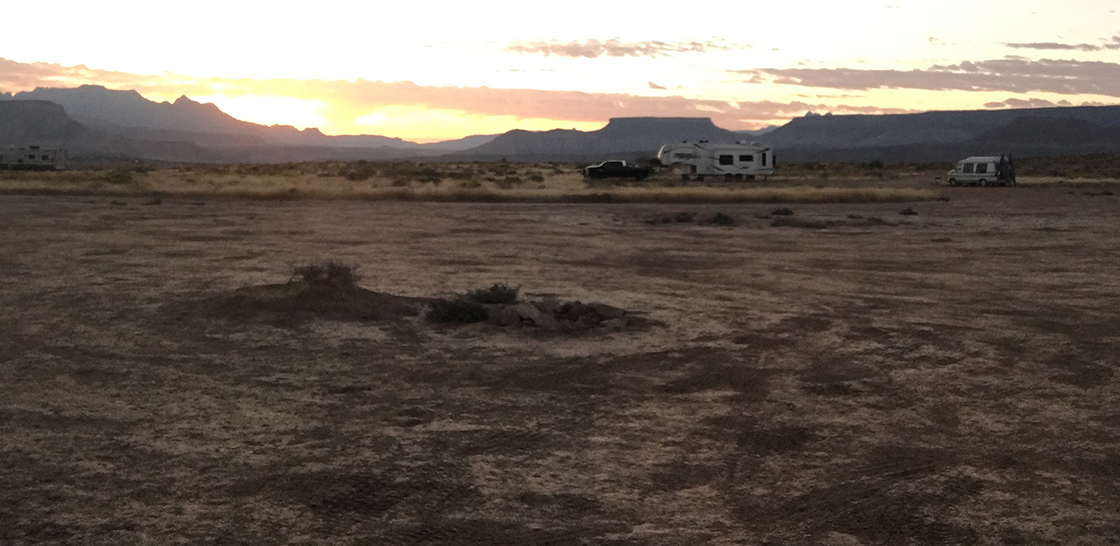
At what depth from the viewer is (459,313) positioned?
1096 cm

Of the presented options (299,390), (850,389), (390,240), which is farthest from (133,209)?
(850,389)

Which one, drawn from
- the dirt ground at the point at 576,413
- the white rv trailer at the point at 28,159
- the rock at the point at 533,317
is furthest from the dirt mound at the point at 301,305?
the white rv trailer at the point at 28,159

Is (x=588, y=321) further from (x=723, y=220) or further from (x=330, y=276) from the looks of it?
(x=723, y=220)

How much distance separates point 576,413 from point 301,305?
17.2 feet

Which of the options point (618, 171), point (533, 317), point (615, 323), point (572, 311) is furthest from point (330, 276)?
point (618, 171)

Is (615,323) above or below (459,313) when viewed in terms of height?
below

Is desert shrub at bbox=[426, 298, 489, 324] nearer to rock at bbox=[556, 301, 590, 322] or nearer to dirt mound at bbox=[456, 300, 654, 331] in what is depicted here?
dirt mound at bbox=[456, 300, 654, 331]

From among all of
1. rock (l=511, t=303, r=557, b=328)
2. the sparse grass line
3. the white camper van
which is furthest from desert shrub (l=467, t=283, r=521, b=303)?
the white camper van

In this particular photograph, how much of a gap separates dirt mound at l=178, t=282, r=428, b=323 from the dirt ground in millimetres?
168

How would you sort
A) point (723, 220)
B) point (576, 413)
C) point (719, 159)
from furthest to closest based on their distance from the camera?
point (719, 159) → point (723, 220) → point (576, 413)

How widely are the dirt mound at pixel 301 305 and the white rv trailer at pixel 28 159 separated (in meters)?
70.8

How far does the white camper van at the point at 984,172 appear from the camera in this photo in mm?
49875

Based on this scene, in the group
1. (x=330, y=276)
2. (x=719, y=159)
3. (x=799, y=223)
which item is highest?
(x=719, y=159)

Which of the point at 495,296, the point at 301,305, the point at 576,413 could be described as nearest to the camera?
the point at 576,413
